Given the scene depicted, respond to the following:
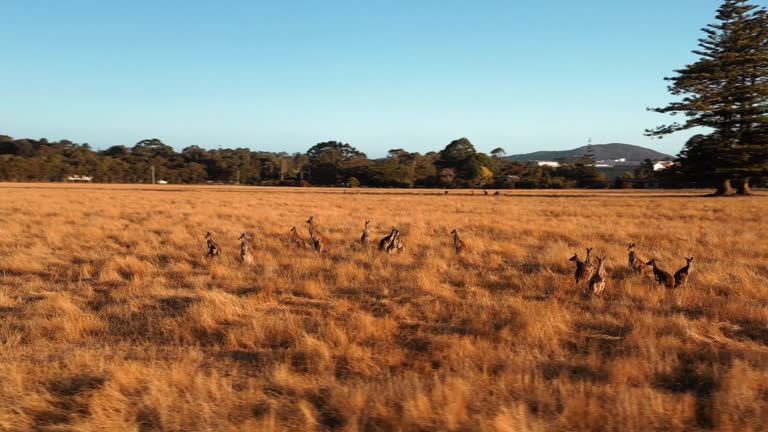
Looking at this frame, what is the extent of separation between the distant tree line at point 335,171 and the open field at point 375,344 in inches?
2505

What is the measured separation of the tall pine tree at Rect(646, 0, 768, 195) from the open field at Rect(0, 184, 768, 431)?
2923 centimetres

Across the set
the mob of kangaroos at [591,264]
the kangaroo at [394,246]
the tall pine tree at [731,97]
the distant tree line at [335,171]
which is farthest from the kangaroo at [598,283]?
the distant tree line at [335,171]

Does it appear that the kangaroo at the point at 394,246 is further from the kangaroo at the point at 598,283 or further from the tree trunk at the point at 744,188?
the tree trunk at the point at 744,188

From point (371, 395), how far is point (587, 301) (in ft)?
15.0

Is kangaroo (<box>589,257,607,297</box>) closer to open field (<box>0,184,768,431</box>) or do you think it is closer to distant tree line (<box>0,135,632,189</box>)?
open field (<box>0,184,768,431</box>)

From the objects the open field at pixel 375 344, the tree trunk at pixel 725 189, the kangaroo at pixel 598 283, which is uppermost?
the tree trunk at pixel 725 189

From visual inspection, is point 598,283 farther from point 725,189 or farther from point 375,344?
point 725,189

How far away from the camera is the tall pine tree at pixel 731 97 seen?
119 ft

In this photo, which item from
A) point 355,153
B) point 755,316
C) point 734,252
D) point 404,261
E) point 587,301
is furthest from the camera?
point 355,153

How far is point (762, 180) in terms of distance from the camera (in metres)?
38.1

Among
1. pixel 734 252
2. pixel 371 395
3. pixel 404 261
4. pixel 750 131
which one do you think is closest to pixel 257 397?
pixel 371 395

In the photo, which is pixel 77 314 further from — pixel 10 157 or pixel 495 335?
pixel 10 157

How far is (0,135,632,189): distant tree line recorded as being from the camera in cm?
7527

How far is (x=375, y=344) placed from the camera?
5762 mm
